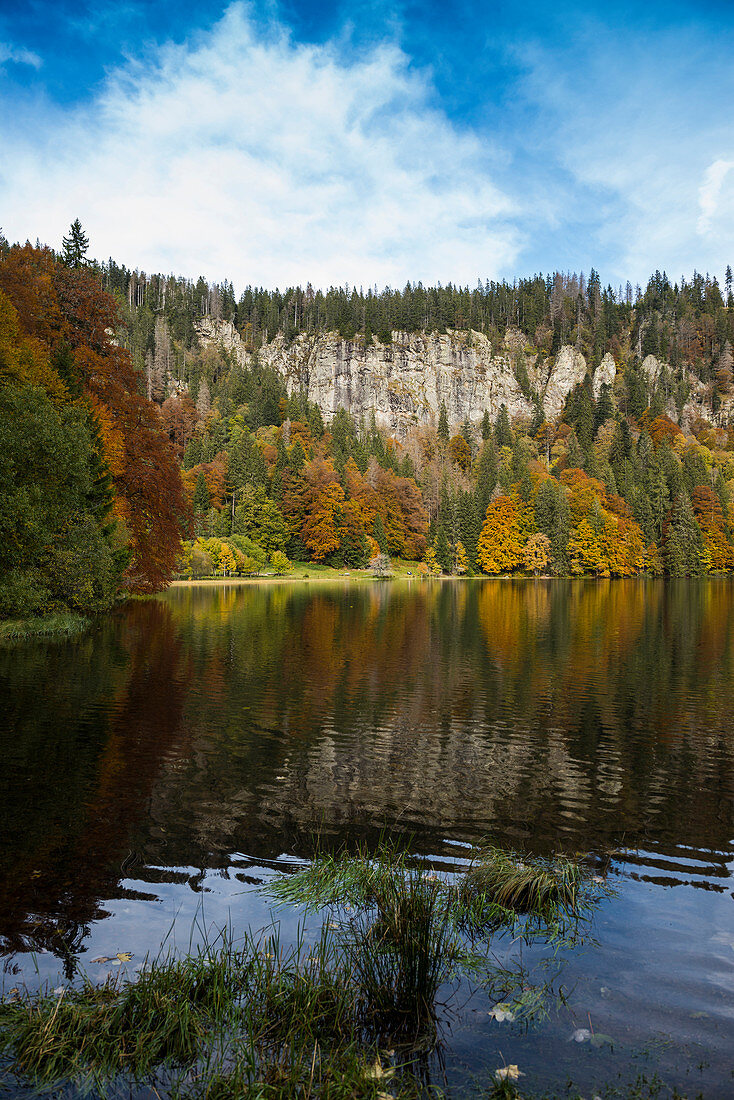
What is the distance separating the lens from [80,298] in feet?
125

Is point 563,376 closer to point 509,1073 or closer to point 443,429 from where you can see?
point 443,429

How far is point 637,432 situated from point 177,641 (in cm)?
13615

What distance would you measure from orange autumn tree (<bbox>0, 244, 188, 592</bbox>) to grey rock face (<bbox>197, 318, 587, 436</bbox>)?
419 feet

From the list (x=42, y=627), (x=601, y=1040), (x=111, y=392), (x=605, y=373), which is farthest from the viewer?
(x=605, y=373)

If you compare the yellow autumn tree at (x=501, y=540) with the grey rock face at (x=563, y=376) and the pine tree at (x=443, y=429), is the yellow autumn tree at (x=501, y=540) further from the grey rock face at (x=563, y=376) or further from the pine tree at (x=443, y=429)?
the grey rock face at (x=563, y=376)

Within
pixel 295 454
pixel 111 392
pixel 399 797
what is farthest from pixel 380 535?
pixel 399 797

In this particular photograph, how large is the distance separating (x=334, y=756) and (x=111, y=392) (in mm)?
35566

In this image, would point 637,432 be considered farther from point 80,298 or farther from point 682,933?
point 682,933

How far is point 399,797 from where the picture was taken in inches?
386

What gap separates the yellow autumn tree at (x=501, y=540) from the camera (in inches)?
4161

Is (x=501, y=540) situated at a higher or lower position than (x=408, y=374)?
lower

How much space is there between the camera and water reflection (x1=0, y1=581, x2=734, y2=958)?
775 cm

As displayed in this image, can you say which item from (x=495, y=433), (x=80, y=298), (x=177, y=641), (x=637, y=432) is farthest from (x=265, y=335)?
(x=177, y=641)

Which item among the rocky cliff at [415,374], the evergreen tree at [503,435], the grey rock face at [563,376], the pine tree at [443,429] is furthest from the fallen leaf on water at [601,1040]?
the grey rock face at [563,376]
